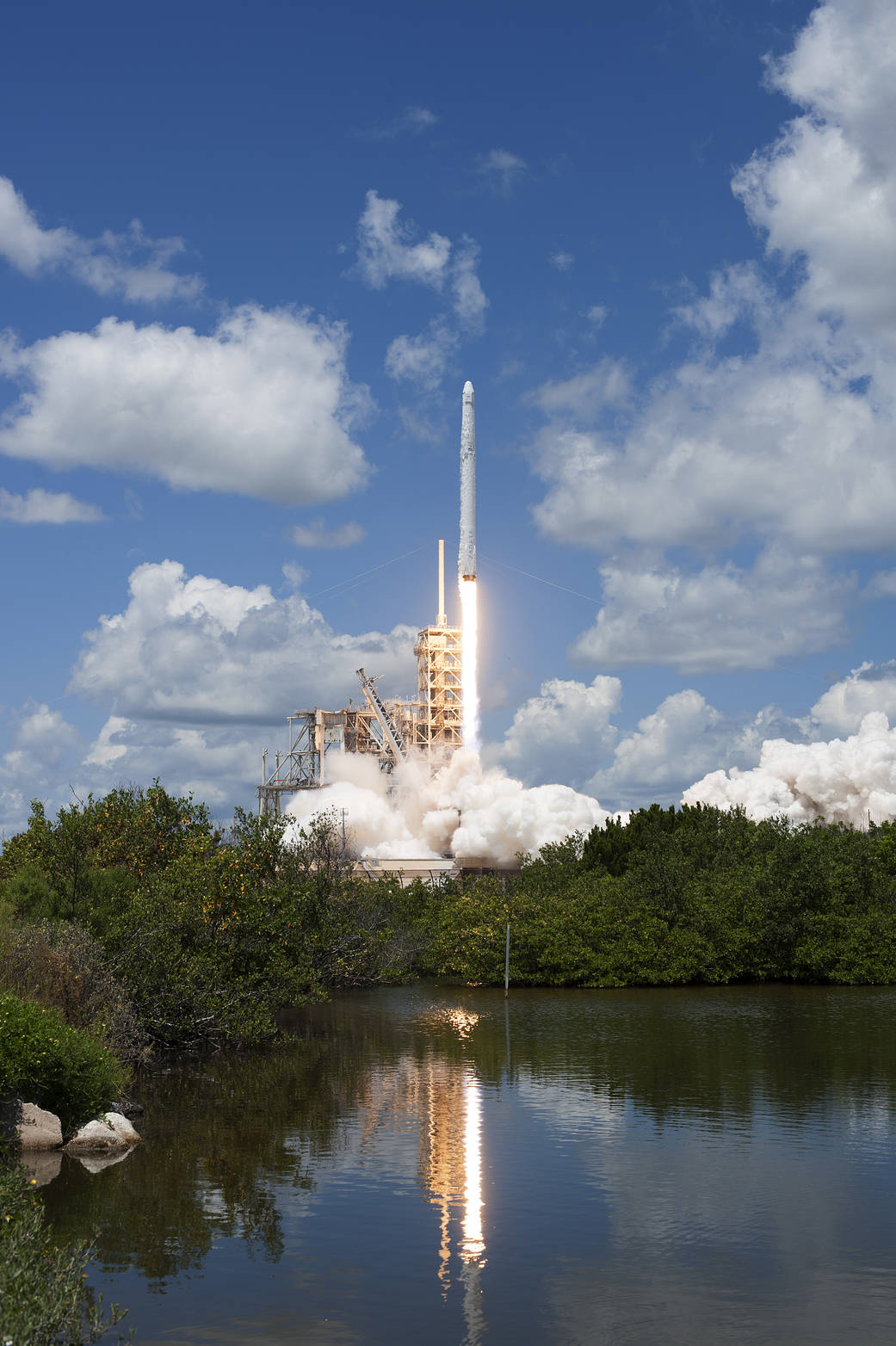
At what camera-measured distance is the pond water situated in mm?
14984

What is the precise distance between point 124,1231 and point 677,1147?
10.3 meters

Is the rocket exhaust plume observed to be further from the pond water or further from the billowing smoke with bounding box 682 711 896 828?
the pond water

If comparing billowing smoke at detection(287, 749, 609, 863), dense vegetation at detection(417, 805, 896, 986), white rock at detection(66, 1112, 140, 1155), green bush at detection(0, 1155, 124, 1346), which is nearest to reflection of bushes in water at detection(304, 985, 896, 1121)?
dense vegetation at detection(417, 805, 896, 986)

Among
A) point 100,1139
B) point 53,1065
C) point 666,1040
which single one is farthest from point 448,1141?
point 666,1040

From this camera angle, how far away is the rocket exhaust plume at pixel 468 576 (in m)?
84.7

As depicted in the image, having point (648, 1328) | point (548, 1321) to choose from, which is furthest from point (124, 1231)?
point (648, 1328)

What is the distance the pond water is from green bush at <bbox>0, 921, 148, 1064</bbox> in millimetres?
1807

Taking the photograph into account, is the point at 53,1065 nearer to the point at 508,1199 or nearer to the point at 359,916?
the point at 508,1199

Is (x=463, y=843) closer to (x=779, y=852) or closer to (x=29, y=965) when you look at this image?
(x=779, y=852)

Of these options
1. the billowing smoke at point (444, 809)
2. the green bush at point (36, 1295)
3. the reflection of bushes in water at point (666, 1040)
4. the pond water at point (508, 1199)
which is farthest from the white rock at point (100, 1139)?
the billowing smoke at point (444, 809)

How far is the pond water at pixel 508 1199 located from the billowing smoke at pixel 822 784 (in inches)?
2259

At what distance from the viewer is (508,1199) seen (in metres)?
20.1

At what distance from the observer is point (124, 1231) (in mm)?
18625

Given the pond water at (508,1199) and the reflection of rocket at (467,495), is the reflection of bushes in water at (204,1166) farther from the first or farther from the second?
the reflection of rocket at (467,495)
